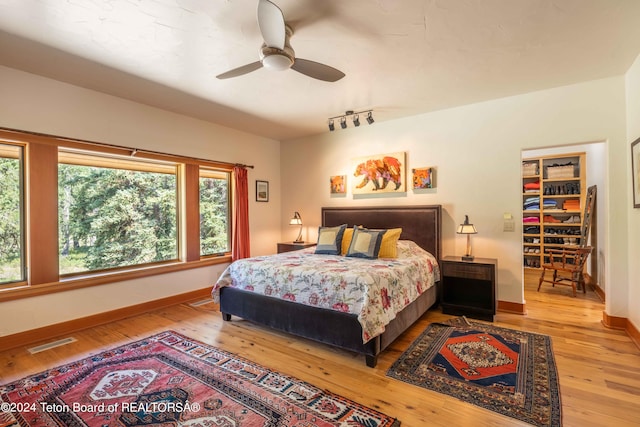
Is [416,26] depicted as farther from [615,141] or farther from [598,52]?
[615,141]

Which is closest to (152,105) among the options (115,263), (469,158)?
(115,263)

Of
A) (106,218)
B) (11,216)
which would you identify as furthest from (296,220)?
(11,216)

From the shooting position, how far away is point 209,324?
3.49m

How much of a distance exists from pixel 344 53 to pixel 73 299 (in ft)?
12.6

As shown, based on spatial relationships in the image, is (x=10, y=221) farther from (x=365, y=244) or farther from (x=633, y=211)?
(x=633, y=211)

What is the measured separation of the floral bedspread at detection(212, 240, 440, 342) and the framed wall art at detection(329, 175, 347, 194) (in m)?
1.62

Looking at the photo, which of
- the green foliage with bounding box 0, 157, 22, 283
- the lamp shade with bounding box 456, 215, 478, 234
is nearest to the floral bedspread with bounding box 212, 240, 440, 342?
the lamp shade with bounding box 456, 215, 478, 234

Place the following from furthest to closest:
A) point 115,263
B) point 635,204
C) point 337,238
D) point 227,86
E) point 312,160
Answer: point 312,160 < point 337,238 < point 115,263 < point 227,86 < point 635,204

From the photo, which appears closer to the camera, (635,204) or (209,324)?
(635,204)

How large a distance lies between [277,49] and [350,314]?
2152mm

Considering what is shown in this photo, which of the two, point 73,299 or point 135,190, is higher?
point 135,190

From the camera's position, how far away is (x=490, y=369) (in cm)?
243

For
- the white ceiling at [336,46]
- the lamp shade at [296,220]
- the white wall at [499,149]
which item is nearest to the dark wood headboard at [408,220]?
the white wall at [499,149]

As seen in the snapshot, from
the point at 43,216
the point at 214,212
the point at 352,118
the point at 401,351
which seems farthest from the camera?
the point at 214,212
